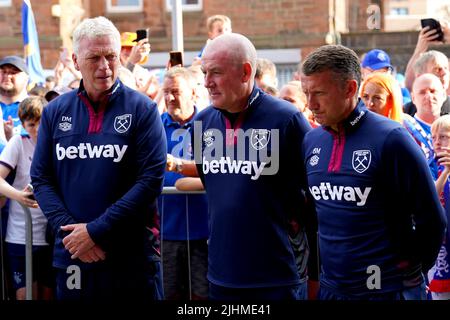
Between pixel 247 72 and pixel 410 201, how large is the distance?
1133 mm

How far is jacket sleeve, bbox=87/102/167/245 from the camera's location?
487 centimetres

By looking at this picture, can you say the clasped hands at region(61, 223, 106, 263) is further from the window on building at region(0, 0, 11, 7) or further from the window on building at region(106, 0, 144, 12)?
the window on building at region(106, 0, 144, 12)

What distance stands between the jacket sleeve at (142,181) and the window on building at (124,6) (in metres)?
20.4

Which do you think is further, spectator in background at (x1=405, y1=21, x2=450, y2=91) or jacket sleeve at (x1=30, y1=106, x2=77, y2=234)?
spectator in background at (x1=405, y1=21, x2=450, y2=91)

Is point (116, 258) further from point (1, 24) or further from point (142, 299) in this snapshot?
point (1, 24)

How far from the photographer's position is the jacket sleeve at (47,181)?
5012 millimetres

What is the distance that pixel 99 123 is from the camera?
502 centimetres

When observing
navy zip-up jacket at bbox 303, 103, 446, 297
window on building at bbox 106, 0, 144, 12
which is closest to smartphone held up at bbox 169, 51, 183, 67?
navy zip-up jacket at bbox 303, 103, 446, 297

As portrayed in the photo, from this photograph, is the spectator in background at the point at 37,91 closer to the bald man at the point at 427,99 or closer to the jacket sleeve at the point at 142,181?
the bald man at the point at 427,99

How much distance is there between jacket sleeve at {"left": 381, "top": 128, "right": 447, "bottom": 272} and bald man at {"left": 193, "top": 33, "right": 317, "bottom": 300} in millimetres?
660

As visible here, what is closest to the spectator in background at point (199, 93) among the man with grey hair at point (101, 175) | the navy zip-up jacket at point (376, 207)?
the man with grey hair at point (101, 175)

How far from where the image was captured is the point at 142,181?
4.95m

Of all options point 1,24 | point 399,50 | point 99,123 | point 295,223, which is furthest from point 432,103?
point 1,24

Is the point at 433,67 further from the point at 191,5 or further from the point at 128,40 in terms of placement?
the point at 191,5
